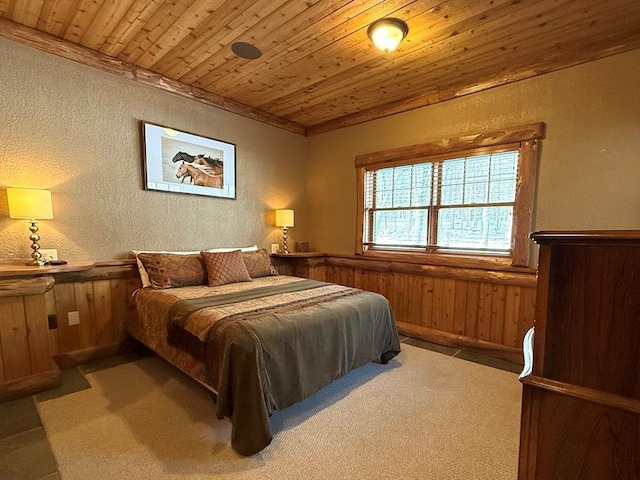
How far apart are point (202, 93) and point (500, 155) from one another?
3121 millimetres

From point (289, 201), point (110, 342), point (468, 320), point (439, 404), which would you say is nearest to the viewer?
point (439, 404)

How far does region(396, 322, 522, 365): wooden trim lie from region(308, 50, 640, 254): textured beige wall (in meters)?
1.17

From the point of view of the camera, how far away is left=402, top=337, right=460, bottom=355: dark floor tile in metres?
3.05

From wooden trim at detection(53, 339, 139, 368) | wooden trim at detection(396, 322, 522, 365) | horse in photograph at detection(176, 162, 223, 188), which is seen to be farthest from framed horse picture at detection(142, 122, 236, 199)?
wooden trim at detection(396, 322, 522, 365)

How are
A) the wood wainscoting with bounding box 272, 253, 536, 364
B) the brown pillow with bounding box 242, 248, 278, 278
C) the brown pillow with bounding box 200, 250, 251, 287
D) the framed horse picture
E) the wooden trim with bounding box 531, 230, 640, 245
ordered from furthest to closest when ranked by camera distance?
the brown pillow with bounding box 242, 248, 278, 278, the framed horse picture, the brown pillow with bounding box 200, 250, 251, 287, the wood wainscoting with bounding box 272, 253, 536, 364, the wooden trim with bounding box 531, 230, 640, 245

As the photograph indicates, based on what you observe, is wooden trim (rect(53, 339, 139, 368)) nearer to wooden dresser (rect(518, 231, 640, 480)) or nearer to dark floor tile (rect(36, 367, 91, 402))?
dark floor tile (rect(36, 367, 91, 402))

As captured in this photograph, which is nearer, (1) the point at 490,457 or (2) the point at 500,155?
(1) the point at 490,457

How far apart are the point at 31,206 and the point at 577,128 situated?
4.23 meters

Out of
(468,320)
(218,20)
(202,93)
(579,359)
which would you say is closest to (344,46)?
(218,20)

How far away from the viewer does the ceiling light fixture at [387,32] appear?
6.97 ft

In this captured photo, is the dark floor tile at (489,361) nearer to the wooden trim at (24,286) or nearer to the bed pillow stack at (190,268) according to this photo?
the bed pillow stack at (190,268)

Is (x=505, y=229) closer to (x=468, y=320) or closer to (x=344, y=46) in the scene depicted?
(x=468, y=320)

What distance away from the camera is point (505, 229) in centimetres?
289

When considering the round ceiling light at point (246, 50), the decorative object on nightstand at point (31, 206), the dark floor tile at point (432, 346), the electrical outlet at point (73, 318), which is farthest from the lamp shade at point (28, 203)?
the dark floor tile at point (432, 346)
